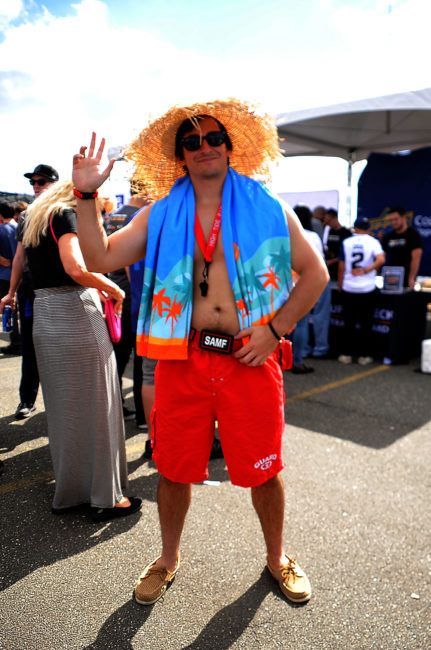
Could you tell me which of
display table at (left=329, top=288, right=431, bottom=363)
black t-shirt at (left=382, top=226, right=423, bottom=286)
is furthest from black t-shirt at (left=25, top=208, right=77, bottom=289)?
black t-shirt at (left=382, top=226, right=423, bottom=286)

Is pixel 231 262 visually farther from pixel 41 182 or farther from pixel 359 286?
pixel 359 286

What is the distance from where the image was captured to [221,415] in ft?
6.47

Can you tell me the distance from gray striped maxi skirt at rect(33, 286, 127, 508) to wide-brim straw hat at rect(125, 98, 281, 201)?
79 cm

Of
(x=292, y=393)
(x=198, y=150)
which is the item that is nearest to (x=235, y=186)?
(x=198, y=150)

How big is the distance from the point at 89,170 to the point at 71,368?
1238 millimetres

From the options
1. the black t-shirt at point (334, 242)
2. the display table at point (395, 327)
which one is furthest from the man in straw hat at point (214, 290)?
the black t-shirt at point (334, 242)

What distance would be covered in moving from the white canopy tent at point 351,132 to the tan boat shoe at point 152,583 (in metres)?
7.46

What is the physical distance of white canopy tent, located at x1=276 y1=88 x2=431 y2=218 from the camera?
28.7 feet

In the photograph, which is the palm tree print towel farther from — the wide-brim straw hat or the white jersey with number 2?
the white jersey with number 2

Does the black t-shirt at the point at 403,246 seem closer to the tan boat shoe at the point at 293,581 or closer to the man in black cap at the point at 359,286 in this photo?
the man in black cap at the point at 359,286

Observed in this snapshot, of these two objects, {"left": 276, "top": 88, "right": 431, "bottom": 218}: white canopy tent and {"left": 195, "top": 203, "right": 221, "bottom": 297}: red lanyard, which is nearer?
{"left": 195, "top": 203, "right": 221, "bottom": 297}: red lanyard

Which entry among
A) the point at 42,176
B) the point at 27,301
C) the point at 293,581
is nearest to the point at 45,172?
the point at 42,176

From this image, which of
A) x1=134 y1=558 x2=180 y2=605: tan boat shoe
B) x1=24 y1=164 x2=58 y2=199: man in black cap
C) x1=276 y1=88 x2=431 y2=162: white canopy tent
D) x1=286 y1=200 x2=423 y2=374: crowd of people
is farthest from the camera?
x1=276 y1=88 x2=431 y2=162: white canopy tent

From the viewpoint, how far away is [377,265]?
256 inches
